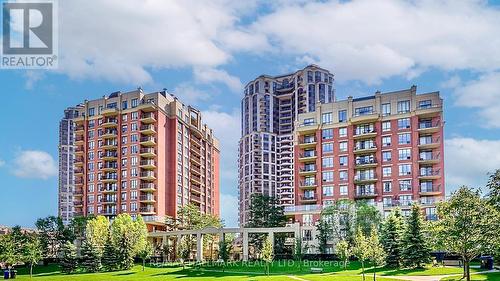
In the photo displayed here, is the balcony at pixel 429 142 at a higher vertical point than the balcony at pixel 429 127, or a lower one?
lower

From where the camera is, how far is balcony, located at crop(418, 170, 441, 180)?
78375mm

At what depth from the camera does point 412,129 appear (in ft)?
263

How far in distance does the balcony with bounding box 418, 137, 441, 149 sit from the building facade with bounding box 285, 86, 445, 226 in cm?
11

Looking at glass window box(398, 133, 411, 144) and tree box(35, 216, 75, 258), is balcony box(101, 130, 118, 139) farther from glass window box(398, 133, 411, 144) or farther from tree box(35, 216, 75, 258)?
glass window box(398, 133, 411, 144)

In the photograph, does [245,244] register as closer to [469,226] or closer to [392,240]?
[392,240]

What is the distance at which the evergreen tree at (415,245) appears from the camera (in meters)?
51.8

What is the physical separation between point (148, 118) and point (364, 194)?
37759 millimetres

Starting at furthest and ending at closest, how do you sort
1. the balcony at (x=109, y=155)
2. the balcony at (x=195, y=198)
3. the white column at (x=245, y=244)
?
the balcony at (x=195, y=198) < the balcony at (x=109, y=155) < the white column at (x=245, y=244)

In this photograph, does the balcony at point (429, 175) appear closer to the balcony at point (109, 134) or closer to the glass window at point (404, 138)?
the glass window at point (404, 138)

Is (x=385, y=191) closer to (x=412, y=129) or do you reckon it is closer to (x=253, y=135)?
(x=412, y=129)

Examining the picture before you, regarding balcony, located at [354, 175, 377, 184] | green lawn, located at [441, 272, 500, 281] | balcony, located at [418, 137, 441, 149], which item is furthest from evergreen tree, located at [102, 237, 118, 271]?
balcony, located at [418, 137, 441, 149]

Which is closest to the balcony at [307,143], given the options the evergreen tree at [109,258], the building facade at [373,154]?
the building facade at [373,154]

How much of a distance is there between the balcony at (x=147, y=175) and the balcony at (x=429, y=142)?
43.0 meters

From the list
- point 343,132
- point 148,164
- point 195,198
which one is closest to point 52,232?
point 148,164
